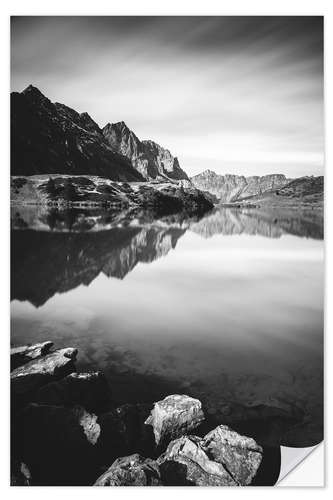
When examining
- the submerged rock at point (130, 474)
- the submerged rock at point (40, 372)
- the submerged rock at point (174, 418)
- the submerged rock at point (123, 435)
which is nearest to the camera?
Answer: the submerged rock at point (130, 474)

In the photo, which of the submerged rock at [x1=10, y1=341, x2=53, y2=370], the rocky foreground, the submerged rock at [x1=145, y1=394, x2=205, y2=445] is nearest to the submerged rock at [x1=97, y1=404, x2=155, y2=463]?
the rocky foreground

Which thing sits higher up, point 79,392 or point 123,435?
point 79,392

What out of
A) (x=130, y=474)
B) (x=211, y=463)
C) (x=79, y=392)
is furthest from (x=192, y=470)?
(x=79, y=392)

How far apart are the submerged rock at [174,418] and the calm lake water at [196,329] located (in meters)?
0.48

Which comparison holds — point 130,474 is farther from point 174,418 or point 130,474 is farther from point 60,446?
point 60,446

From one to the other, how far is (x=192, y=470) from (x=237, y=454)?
624 millimetres

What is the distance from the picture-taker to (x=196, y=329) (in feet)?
24.7

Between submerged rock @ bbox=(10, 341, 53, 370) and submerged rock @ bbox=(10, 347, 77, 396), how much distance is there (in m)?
0.21

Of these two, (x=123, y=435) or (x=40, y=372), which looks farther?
(x=40, y=372)

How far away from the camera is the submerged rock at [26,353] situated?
5674mm
